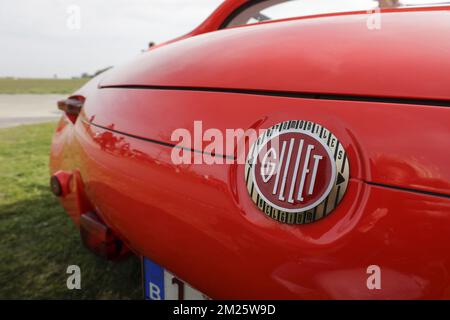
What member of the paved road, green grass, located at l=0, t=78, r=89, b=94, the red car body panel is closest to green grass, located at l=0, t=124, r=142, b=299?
the red car body panel

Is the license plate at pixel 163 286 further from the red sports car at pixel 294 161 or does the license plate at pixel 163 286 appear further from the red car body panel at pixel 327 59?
the red car body panel at pixel 327 59

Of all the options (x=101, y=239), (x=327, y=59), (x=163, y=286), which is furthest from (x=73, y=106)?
(x=327, y=59)

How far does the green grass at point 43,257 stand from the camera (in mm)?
1893

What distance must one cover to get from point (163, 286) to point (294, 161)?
72 cm

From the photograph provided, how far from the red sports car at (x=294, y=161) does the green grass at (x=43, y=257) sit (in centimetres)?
84

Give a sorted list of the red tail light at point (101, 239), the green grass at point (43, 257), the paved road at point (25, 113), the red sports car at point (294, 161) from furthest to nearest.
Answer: the paved road at point (25, 113) → the green grass at point (43, 257) → the red tail light at point (101, 239) → the red sports car at point (294, 161)

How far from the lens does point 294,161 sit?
77 centimetres

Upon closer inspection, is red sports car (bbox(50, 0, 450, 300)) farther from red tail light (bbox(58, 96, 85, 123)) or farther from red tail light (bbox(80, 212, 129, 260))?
red tail light (bbox(58, 96, 85, 123))

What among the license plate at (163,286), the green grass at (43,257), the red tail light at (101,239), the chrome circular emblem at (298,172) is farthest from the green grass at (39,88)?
the chrome circular emblem at (298,172)

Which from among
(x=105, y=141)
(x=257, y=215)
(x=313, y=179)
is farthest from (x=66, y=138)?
(x=313, y=179)

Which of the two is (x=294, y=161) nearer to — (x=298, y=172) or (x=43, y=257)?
(x=298, y=172)

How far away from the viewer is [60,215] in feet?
9.41

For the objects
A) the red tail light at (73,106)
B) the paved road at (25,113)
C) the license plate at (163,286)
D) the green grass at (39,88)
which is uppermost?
the green grass at (39,88)

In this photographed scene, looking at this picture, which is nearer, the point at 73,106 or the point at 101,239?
the point at 101,239
